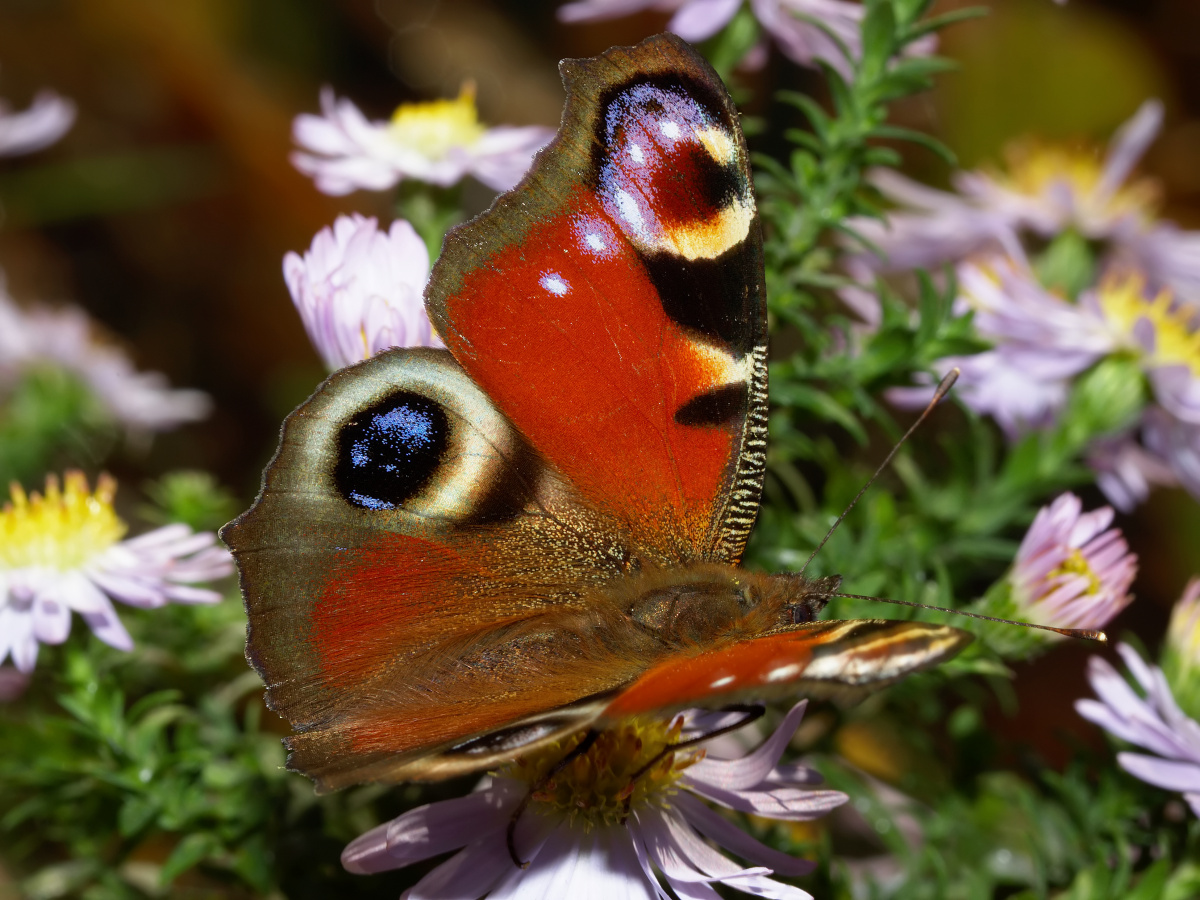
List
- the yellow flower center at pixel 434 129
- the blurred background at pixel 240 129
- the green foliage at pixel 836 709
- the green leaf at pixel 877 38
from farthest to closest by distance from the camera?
the blurred background at pixel 240 129, the yellow flower center at pixel 434 129, the green leaf at pixel 877 38, the green foliage at pixel 836 709

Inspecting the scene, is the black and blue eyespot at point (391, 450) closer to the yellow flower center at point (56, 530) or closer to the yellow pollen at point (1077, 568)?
the yellow flower center at point (56, 530)

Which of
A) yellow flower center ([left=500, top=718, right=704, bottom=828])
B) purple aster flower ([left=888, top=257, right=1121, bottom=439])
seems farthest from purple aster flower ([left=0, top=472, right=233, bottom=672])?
purple aster flower ([left=888, top=257, right=1121, bottom=439])

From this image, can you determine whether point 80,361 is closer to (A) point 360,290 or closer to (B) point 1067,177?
(A) point 360,290

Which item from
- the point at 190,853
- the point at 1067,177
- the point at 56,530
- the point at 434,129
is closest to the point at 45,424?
the point at 56,530

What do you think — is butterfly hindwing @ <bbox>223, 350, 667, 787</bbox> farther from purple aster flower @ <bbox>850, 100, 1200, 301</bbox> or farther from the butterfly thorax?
purple aster flower @ <bbox>850, 100, 1200, 301</bbox>

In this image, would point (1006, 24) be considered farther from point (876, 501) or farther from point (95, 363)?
point (95, 363)

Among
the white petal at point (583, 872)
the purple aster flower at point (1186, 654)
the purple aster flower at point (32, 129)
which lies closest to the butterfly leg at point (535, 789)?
the white petal at point (583, 872)
